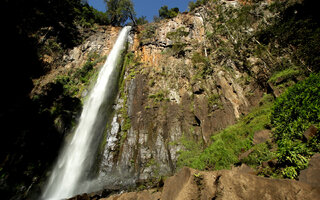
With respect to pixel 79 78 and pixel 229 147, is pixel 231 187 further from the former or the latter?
pixel 79 78

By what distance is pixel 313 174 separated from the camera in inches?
106

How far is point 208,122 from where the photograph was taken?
12055 millimetres

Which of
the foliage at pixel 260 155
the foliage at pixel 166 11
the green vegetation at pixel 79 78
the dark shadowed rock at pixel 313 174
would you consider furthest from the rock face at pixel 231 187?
the foliage at pixel 166 11

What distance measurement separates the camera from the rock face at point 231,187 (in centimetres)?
219

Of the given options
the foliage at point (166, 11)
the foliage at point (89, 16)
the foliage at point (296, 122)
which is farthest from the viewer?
the foliage at point (166, 11)

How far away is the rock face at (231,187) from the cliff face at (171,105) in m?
7.58

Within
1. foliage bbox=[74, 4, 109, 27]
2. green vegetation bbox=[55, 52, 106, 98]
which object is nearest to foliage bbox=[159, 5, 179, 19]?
foliage bbox=[74, 4, 109, 27]

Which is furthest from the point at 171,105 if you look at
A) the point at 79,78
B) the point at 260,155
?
the point at 79,78

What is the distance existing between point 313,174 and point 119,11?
40.8 metres

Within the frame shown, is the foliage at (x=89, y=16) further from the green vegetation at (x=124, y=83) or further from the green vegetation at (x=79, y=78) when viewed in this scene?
the green vegetation at (x=124, y=83)

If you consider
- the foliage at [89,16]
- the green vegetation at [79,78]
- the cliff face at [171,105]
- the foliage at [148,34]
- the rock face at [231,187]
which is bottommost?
the rock face at [231,187]

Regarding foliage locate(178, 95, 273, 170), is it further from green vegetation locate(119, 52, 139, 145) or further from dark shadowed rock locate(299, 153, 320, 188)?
green vegetation locate(119, 52, 139, 145)

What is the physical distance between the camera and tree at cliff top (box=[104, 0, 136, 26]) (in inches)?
1377

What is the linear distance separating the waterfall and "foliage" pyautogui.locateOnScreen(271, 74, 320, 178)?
11.4 meters
